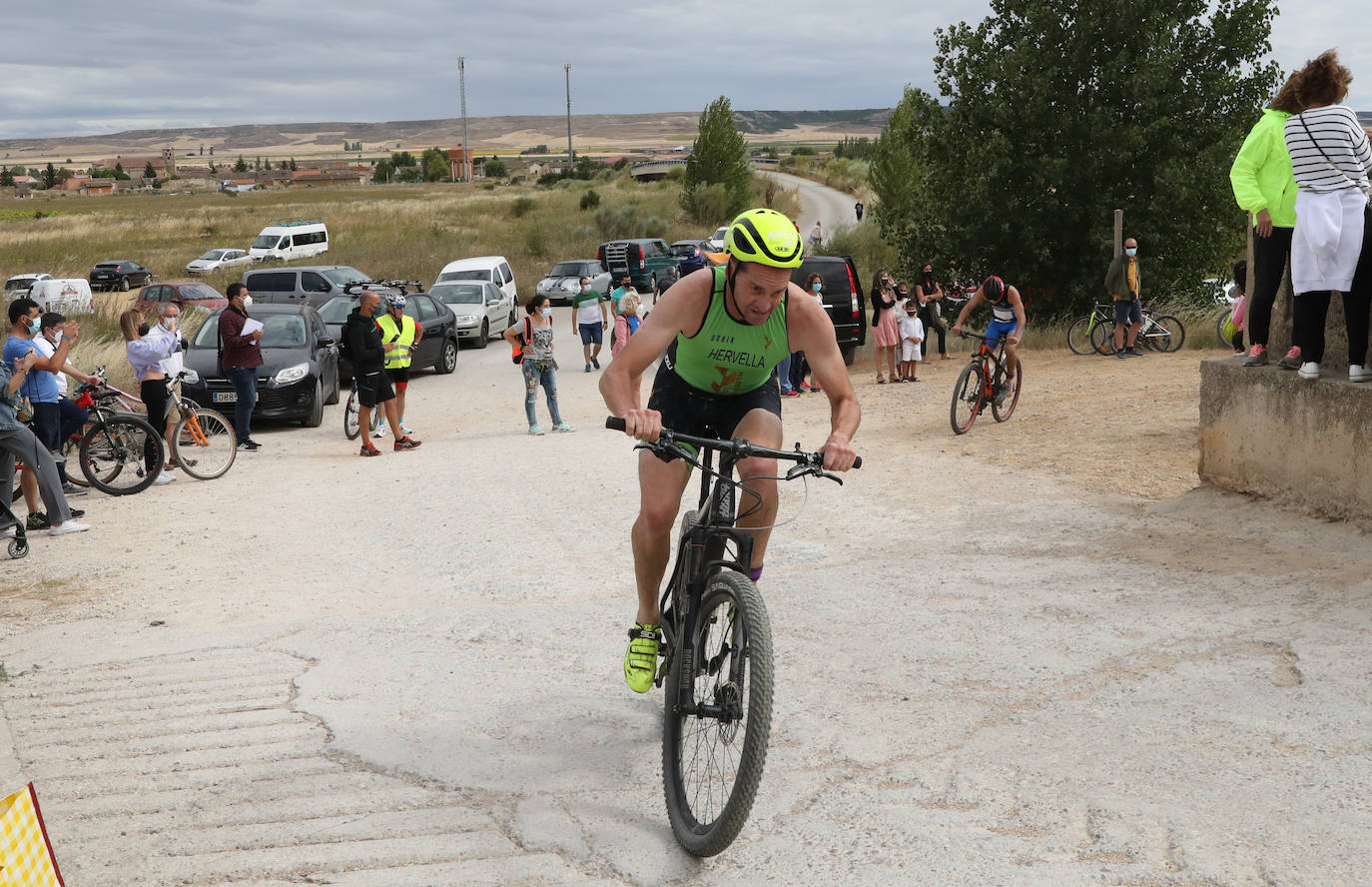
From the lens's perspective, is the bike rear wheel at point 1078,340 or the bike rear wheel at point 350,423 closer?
the bike rear wheel at point 350,423

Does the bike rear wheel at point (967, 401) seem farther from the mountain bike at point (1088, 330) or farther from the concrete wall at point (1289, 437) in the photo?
the mountain bike at point (1088, 330)

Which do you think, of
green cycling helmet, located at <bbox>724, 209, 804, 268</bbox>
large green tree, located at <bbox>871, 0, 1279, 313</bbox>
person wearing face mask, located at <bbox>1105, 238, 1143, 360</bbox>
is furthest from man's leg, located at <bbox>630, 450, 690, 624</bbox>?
large green tree, located at <bbox>871, 0, 1279, 313</bbox>

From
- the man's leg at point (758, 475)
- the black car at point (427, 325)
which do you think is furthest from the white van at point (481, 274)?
the man's leg at point (758, 475)

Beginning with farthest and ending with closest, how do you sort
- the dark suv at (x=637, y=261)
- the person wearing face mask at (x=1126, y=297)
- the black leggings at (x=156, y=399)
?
the dark suv at (x=637, y=261) → the person wearing face mask at (x=1126, y=297) → the black leggings at (x=156, y=399)

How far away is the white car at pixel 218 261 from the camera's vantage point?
46.7 metres

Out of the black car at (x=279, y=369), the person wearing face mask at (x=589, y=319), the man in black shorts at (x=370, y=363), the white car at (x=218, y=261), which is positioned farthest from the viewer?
the white car at (x=218, y=261)

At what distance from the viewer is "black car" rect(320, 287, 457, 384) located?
21.6 meters

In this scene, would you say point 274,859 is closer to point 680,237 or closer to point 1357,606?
point 1357,606

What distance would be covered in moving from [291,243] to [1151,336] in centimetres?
4072

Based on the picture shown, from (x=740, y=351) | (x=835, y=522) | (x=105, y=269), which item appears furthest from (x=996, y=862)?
(x=105, y=269)

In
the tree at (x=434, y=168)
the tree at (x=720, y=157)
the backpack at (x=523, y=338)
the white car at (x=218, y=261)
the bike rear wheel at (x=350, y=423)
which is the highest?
the tree at (x=434, y=168)

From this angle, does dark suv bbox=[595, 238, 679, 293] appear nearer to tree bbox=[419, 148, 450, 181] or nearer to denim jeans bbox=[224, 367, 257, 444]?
denim jeans bbox=[224, 367, 257, 444]

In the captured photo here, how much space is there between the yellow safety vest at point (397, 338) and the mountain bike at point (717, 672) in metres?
10.9

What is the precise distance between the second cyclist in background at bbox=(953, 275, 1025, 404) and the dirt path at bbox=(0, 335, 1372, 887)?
10.6 feet
